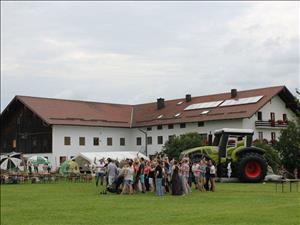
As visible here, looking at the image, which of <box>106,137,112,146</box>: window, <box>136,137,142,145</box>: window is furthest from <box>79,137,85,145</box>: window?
<box>136,137,142,145</box>: window

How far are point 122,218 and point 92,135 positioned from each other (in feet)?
174

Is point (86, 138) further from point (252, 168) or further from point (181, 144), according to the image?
point (252, 168)

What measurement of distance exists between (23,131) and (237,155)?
41883 millimetres

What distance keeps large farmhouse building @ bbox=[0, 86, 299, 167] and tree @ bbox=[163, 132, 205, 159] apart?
→ 17.6 ft

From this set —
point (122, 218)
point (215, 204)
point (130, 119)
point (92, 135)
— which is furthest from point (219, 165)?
point (130, 119)

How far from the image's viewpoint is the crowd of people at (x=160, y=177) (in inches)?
992

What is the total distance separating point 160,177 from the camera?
25328 millimetres

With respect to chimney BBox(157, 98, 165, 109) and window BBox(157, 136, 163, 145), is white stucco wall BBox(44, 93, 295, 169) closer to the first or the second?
window BBox(157, 136, 163, 145)

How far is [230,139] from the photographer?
1398 inches

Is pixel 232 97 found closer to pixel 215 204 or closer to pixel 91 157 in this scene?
pixel 91 157

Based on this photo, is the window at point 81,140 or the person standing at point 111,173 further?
the window at point 81,140

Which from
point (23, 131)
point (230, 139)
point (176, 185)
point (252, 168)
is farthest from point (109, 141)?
point (176, 185)

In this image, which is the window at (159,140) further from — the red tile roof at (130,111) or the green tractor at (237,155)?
the green tractor at (237,155)

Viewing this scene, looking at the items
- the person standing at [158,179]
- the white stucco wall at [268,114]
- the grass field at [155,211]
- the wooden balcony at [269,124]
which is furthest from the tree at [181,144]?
the grass field at [155,211]
